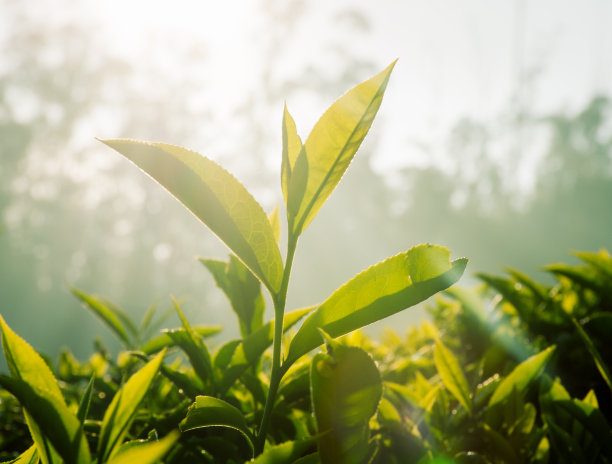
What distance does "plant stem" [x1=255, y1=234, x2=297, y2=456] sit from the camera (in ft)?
1.88

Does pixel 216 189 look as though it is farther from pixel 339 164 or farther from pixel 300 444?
pixel 300 444

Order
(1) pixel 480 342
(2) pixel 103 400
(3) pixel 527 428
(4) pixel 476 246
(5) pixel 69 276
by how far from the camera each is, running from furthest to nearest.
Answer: (5) pixel 69 276 < (4) pixel 476 246 < (1) pixel 480 342 < (2) pixel 103 400 < (3) pixel 527 428

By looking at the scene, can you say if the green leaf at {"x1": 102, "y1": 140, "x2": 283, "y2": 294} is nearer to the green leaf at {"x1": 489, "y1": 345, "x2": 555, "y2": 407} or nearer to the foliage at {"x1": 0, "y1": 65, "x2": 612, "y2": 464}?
the foliage at {"x1": 0, "y1": 65, "x2": 612, "y2": 464}

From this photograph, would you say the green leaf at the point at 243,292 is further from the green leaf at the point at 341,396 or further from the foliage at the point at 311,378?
the green leaf at the point at 341,396

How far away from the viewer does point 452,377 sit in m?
0.83

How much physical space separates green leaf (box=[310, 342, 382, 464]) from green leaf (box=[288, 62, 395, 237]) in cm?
19

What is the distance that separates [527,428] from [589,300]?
820mm

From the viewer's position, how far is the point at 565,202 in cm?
3666

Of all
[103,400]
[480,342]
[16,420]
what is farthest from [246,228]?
[16,420]

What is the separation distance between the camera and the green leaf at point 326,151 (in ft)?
1.90

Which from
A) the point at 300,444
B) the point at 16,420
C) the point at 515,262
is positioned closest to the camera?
the point at 300,444

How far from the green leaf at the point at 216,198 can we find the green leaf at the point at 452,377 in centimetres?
43

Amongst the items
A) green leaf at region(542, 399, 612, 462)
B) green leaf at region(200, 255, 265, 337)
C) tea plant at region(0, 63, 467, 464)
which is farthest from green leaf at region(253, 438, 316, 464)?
green leaf at region(542, 399, 612, 462)

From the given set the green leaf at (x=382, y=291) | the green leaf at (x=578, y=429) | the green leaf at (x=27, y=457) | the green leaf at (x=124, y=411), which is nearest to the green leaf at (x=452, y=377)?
the green leaf at (x=578, y=429)
